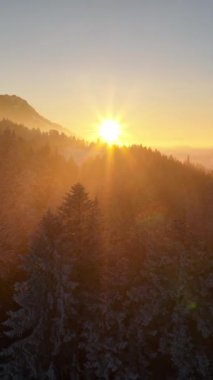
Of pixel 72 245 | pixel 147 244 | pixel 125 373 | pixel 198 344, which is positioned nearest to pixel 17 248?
pixel 72 245

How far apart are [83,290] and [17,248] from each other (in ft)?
52.4

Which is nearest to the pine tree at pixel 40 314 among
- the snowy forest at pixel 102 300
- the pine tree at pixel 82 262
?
the snowy forest at pixel 102 300

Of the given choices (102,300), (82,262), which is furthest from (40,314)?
(82,262)

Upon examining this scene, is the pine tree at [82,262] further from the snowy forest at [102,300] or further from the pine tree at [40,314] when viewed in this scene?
the pine tree at [40,314]

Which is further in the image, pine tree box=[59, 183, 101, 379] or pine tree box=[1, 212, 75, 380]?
pine tree box=[59, 183, 101, 379]

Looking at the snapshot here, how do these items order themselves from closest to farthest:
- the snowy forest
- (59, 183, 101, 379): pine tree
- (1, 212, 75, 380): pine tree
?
(1, 212, 75, 380): pine tree, the snowy forest, (59, 183, 101, 379): pine tree

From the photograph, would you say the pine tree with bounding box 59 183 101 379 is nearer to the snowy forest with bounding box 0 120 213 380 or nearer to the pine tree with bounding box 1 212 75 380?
the snowy forest with bounding box 0 120 213 380

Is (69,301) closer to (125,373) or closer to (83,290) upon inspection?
(83,290)

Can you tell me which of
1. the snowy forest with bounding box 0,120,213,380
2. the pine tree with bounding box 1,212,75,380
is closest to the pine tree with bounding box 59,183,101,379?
the snowy forest with bounding box 0,120,213,380

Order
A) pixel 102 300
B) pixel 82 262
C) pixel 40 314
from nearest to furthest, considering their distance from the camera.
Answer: pixel 40 314 → pixel 102 300 → pixel 82 262

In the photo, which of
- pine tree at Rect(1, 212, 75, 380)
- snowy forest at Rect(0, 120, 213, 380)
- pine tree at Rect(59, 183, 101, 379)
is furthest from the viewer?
pine tree at Rect(59, 183, 101, 379)

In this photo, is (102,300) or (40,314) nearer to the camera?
(40,314)

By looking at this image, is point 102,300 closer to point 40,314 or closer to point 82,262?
point 82,262

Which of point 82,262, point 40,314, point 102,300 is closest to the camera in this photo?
point 40,314
